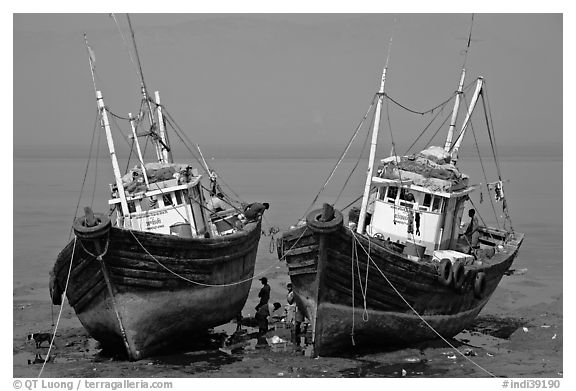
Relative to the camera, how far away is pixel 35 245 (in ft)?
123

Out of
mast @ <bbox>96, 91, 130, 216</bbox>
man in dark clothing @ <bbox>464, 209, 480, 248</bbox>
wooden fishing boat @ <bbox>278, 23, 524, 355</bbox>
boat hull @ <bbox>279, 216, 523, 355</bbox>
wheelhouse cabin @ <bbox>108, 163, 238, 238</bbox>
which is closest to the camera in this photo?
boat hull @ <bbox>279, 216, 523, 355</bbox>

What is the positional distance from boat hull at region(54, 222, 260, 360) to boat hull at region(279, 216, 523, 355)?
6.97 feet

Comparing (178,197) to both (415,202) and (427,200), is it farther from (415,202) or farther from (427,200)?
(427,200)

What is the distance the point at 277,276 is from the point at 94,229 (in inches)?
494

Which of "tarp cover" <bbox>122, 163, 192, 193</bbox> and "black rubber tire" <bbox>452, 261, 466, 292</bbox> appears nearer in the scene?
"black rubber tire" <bbox>452, 261, 466, 292</bbox>

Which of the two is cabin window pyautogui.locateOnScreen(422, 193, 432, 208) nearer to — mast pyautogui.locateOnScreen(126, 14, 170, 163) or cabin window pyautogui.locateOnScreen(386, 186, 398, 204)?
cabin window pyautogui.locateOnScreen(386, 186, 398, 204)

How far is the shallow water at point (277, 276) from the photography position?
20734mm

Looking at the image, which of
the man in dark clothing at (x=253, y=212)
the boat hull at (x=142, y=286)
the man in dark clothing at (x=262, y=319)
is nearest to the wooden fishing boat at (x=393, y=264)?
the man in dark clothing at (x=262, y=319)

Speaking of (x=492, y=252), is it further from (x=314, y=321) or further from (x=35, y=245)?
(x=35, y=245)

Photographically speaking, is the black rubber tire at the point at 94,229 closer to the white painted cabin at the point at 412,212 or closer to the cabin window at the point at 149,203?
the cabin window at the point at 149,203

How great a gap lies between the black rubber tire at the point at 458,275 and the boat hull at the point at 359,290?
17 cm

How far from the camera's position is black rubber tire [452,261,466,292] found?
72.4ft

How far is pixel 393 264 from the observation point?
21.3 metres

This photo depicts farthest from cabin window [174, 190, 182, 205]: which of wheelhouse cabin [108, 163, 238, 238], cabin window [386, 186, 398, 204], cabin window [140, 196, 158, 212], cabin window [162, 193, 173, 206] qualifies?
cabin window [386, 186, 398, 204]
